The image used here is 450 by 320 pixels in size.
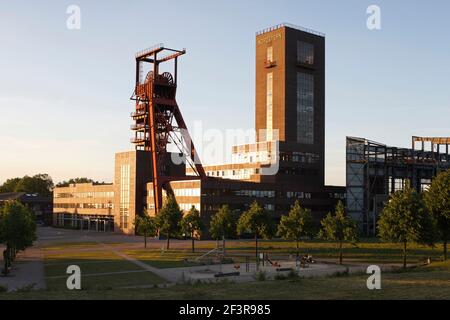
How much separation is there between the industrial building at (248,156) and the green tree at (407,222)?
162 feet

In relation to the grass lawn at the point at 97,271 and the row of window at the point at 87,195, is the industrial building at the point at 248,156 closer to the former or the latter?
the row of window at the point at 87,195

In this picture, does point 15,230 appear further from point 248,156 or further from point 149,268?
point 248,156

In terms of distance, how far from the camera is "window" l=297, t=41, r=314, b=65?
126062 mm

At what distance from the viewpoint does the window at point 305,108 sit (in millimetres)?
125562

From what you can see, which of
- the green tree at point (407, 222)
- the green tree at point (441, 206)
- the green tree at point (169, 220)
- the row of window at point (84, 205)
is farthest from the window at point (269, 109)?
the green tree at point (407, 222)

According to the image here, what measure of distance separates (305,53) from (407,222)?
85.2 meters

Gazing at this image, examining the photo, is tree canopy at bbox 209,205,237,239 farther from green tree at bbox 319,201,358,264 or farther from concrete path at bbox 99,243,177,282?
green tree at bbox 319,201,358,264

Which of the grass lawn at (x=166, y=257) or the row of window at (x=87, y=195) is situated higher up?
the row of window at (x=87, y=195)

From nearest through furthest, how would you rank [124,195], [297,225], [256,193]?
1. [297,225]
2. [256,193]
3. [124,195]

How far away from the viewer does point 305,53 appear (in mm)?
127125

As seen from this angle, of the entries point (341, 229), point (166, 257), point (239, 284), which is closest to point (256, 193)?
point (166, 257)
